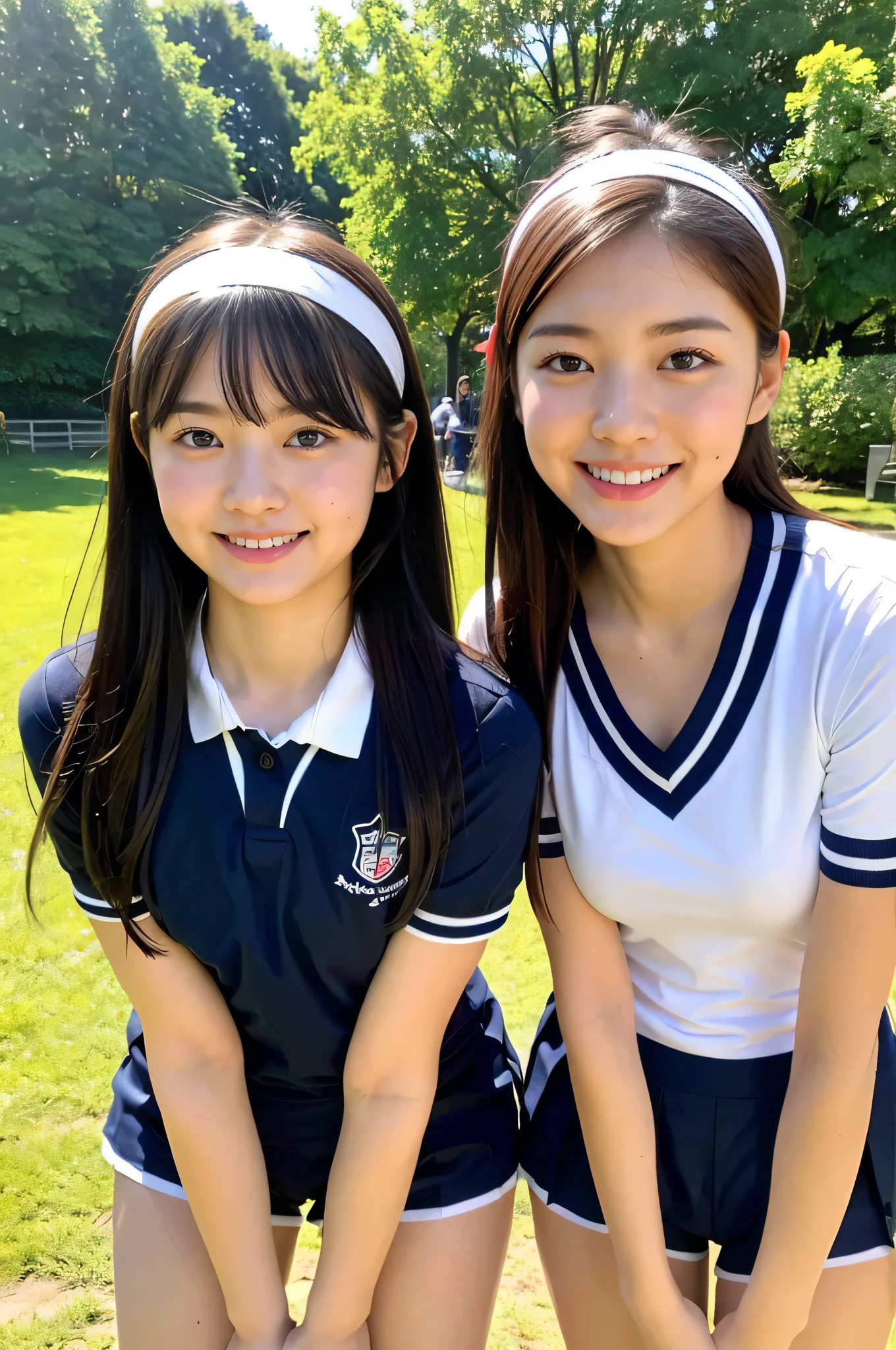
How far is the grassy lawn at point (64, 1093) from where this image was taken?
2107 mm

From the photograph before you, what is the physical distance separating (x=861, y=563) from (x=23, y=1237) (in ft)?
7.46

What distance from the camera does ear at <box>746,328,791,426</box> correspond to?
5.25ft

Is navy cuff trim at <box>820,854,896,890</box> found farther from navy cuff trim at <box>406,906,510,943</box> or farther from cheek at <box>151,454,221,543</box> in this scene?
cheek at <box>151,454,221,543</box>

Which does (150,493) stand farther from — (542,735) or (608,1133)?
(608,1133)

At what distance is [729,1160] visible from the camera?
1682 mm

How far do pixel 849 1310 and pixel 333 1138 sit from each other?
0.90 meters

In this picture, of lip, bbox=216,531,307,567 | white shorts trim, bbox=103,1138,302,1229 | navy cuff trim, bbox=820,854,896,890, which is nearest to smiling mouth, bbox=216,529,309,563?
lip, bbox=216,531,307,567

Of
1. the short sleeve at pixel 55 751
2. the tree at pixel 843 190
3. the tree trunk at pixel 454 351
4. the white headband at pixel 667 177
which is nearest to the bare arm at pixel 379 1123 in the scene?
the short sleeve at pixel 55 751

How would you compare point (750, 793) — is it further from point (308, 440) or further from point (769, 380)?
point (308, 440)

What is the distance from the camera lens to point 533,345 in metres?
1.52

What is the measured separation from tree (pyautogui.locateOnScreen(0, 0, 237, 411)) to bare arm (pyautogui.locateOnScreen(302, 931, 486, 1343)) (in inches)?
886

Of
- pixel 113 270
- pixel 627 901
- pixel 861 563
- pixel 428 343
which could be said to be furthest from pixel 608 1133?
pixel 428 343

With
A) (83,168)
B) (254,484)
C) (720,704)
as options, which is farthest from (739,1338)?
(83,168)

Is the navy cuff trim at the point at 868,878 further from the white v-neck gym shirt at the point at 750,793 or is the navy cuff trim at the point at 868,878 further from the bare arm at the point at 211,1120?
the bare arm at the point at 211,1120
